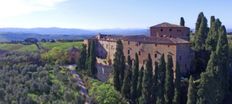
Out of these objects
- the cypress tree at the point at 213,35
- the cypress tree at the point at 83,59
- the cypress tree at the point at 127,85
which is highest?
the cypress tree at the point at 213,35

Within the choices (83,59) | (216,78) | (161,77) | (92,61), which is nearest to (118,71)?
(161,77)

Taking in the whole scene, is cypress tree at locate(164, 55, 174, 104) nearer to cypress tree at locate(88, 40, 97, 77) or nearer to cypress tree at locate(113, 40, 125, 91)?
cypress tree at locate(113, 40, 125, 91)

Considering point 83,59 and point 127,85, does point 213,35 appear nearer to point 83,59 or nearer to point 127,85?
point 127,85

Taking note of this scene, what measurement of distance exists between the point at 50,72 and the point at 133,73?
2276 centimetres

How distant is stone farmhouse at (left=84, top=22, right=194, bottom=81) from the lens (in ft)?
209

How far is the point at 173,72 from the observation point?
59.2 m

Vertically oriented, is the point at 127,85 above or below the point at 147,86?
below

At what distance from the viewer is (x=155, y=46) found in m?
66.1

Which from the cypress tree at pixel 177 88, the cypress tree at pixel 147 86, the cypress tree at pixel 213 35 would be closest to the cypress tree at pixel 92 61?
the cypress tree at pixel 147 86

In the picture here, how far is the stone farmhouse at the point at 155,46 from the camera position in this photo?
6356 centimetres

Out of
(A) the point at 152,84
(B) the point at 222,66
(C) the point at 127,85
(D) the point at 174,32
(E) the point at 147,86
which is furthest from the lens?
(D) the point at 174,32

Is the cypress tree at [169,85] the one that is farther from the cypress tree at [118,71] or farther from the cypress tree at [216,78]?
the cypress tree at [118,71]

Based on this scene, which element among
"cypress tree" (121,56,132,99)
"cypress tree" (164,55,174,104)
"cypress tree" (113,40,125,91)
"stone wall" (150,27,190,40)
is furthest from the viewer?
"stone wall" (150,27,190,40)

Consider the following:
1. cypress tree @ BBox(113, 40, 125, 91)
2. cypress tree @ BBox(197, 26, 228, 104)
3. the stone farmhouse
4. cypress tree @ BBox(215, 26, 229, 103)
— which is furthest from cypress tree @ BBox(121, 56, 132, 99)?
cypress tree @ BBox(215, 26, 229, 103)
